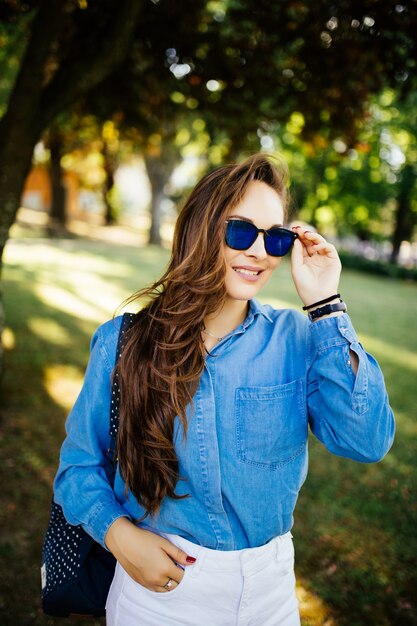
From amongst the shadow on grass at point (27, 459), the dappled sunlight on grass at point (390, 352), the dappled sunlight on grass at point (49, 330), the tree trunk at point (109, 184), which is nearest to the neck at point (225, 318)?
the shadow on grass at point (27, 459)

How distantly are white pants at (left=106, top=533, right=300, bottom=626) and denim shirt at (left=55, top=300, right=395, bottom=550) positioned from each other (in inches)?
2.0

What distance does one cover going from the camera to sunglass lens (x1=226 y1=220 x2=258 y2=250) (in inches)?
64.8

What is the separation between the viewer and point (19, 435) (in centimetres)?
483

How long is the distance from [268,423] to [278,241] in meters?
0.68

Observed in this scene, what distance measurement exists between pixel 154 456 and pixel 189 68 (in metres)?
5.33

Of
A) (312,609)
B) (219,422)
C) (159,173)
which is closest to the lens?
(219,422)

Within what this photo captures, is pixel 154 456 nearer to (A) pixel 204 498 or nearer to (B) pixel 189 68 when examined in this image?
(A) pixel 204 498

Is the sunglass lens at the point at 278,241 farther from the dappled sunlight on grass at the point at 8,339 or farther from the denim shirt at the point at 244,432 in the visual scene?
Answer: the dappled sunlight on grass at the point at 8,339

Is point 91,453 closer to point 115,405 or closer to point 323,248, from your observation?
point 115,405

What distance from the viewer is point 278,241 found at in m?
1.72

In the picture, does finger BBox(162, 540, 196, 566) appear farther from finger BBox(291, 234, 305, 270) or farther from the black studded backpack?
finger BBox(291, 234, 305, 270)

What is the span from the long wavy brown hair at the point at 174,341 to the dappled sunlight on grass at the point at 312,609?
7.01ft

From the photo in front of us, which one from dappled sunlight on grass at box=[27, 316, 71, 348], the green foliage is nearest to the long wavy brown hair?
dappled sunlight on grass at box=[27, 316, 71, 348]

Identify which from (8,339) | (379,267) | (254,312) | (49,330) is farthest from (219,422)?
(379,267)
